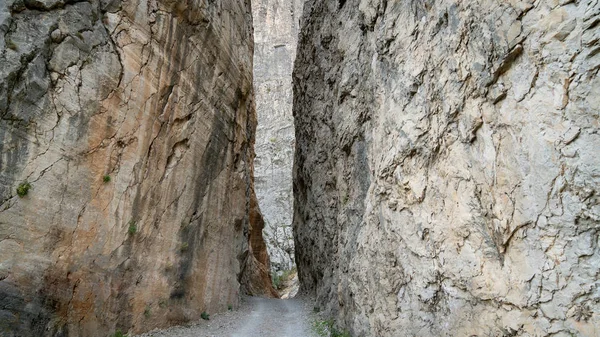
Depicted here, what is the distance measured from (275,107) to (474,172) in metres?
54.9

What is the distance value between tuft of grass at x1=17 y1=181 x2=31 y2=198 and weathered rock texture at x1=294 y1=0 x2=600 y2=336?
767cm

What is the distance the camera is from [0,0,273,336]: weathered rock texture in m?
7.59

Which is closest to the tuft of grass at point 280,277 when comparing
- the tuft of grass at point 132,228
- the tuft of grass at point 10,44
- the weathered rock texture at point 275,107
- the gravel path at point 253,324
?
the weathered rock texture at point 275,107

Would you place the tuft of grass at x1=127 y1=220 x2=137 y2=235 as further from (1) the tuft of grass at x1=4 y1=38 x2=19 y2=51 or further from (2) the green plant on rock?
(2) the green plant on rock

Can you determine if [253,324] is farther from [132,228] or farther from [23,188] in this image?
[23,188]

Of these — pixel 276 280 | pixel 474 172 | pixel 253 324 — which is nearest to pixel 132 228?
pixel 253 324

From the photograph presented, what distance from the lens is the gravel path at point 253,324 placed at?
35.7 feet

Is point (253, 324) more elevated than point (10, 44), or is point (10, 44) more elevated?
point (10, 44)

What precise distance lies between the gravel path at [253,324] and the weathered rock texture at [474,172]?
6.59 feet

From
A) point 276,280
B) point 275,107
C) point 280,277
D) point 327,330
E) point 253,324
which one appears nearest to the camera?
point 327,330

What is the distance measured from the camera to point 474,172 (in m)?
6.68

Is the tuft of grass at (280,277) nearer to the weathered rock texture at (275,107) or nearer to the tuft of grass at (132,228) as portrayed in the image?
the weathered rock texture at (275,107)

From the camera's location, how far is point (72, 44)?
8.67 m

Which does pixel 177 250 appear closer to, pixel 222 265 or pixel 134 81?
pixel 222 265
